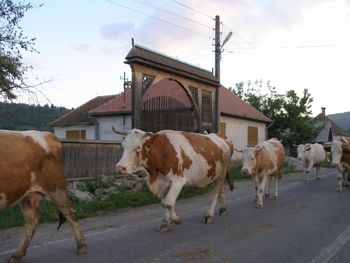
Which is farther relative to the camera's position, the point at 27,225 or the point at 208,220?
the point at 208,220

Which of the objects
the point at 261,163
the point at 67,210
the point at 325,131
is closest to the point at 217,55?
the point at 261,163

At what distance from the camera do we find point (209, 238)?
658 centimetres

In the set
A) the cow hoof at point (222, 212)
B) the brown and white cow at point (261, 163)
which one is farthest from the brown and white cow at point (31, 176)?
the brown and white cow at point (261, 163)

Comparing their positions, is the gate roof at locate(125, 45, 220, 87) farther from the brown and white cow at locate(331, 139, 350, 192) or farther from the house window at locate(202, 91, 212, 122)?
the brown and white cow at locate(331, 139, 350, 192)

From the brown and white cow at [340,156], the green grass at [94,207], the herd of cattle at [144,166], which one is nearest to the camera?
the herd of cattle at [144,166]

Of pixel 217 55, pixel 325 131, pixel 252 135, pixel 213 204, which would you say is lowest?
pixel 213 204

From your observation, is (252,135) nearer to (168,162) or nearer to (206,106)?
(206,106)

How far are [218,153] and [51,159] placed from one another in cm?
409

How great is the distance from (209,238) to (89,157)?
7.82 meters

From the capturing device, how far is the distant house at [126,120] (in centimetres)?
2269

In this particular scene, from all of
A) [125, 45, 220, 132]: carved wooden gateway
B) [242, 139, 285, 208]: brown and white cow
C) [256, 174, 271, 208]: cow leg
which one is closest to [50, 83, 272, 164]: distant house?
[125, 45, 220, 132]: carved wooden gateway

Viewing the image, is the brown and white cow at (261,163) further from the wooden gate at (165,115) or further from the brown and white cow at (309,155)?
the brown and white cow at (309,155)

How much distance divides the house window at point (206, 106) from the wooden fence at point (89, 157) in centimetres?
479

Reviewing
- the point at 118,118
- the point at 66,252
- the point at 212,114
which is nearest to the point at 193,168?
the point at 66,252
